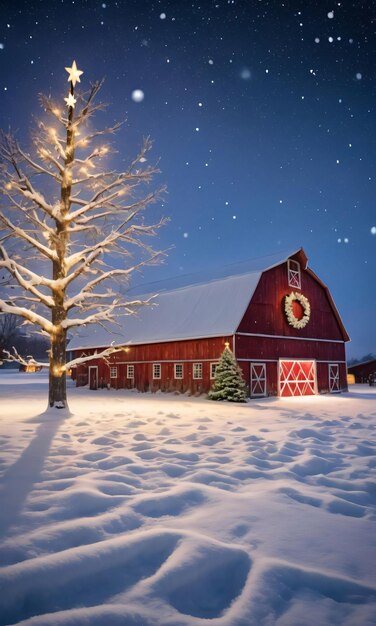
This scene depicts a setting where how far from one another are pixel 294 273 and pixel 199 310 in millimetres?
6305

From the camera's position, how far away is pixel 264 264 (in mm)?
24375

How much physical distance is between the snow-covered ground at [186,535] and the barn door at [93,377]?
22.8m

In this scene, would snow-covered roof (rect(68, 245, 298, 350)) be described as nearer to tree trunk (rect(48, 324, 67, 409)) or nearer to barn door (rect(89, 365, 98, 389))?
barn door (rect(89, 365, 98, 389))

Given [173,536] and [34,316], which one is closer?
[173,536]

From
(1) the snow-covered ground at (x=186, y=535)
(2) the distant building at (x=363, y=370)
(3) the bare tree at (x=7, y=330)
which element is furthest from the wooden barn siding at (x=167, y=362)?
(3) the bare tree at (x=7, y=330)

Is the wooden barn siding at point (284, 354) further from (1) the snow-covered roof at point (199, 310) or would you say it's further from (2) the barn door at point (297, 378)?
(1) the snow-covered roof at point (199, 310)

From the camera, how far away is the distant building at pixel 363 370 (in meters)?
42.0

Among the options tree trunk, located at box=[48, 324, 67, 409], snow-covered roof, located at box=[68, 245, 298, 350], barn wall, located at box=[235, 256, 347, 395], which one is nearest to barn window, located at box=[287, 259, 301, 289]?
barn wall, located at box=[235, 256, 347, 395]

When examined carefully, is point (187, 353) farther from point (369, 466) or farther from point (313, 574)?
point (313, 574)

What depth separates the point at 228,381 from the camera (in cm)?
1908

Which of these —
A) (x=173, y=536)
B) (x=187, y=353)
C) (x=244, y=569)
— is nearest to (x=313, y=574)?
(x=244, y=569)

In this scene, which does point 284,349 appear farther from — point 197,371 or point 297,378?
point 197,371

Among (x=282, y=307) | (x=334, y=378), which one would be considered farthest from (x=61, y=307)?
(x=334, y=378)

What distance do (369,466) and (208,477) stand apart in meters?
2.64
